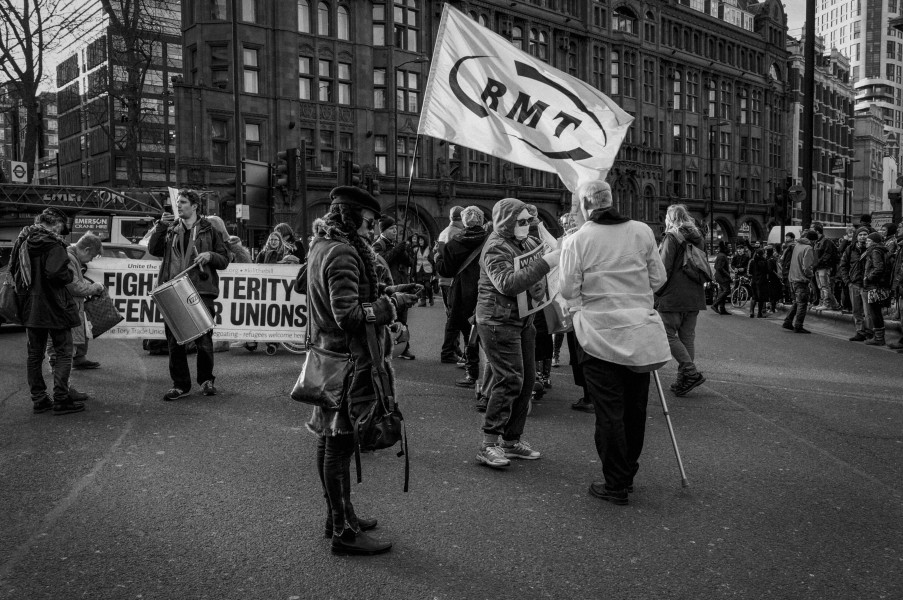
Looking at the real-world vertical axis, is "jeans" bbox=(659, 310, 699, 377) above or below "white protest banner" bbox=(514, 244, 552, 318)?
below

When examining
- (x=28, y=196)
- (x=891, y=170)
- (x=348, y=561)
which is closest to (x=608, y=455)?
(x=348, y=561)

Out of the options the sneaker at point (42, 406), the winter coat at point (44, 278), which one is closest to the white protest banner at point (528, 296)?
the winter coat at point (44, 278)

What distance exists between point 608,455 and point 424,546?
4.46 ft

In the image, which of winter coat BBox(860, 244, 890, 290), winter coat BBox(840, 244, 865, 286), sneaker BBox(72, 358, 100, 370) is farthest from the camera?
winter coat BBox(840, 244, 865, 286)

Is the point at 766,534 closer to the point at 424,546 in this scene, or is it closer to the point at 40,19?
the point at 424,546

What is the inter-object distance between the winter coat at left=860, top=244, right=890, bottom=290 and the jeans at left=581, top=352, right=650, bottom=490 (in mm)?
9589

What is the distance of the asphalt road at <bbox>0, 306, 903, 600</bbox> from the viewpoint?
386cm

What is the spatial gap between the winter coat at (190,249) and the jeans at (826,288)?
13920 millimetres

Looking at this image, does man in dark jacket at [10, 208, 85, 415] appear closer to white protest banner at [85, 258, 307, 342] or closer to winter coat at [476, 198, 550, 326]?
white protest banner at [85, 258, 307, 342]

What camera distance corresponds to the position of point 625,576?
12.8ft

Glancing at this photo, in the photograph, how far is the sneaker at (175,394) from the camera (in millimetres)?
8117

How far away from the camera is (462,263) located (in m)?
7.93

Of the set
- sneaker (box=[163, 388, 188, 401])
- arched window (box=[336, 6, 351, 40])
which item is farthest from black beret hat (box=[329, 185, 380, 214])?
arched window (box=[336, 6, 351, 40])

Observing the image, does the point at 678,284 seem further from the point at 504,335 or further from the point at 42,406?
the point at 42,406
